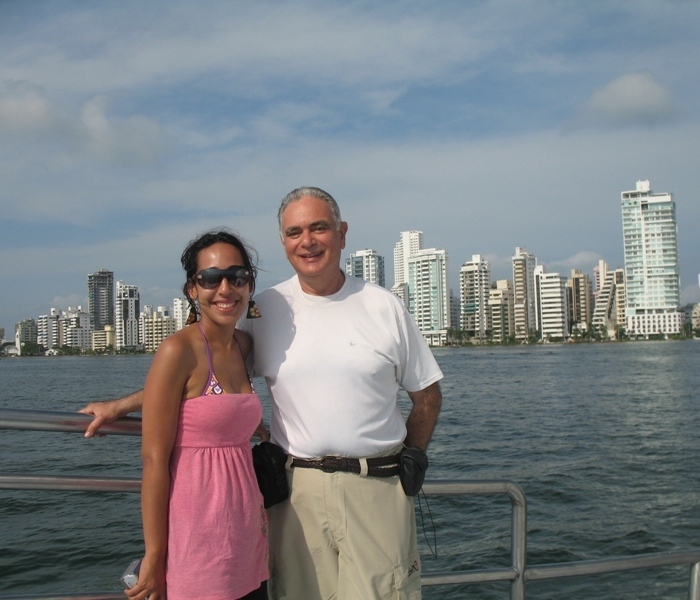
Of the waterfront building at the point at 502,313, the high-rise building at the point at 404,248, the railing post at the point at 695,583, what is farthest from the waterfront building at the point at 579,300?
the railing post at the point at 695,583

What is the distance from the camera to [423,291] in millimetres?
163500

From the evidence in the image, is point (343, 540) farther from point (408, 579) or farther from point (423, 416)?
point (423, 416)

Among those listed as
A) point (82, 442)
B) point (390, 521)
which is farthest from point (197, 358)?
point (82, 442)

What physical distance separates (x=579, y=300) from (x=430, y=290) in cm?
3339

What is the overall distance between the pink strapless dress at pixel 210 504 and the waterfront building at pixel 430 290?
6044 inches

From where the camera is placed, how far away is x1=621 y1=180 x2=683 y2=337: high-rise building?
139750 mm

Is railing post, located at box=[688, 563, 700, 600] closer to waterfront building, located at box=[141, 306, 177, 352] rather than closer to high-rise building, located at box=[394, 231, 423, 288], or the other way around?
waterfront building, located at box=[141, 306, 177, 352]

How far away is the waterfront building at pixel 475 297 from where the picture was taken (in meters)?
157

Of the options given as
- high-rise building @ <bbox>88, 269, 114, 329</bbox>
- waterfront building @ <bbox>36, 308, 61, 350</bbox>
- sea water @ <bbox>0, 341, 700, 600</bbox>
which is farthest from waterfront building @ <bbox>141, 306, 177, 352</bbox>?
sea water @ <bbox>0, 341, 700, 600</bbox>

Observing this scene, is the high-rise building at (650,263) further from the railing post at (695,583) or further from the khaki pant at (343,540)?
the khaki pant at (343,540)

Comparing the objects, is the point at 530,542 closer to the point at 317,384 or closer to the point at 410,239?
the point at 317,384

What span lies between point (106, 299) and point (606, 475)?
650 feet

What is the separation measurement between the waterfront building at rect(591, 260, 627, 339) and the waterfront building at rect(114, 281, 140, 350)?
10851cm

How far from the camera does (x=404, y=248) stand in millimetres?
182125
